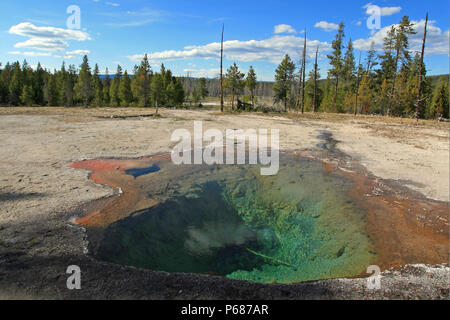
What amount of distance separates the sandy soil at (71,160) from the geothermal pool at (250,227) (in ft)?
2.16

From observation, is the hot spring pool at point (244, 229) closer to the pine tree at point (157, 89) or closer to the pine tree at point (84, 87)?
the pine tree at point (157, 89)

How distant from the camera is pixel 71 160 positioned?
399 inches

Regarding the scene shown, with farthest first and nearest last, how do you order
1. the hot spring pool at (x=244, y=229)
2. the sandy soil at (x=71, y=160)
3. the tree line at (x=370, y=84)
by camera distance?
1. the tree line at (x=370, y=84)
2. the hot spring pool at (x=244, y=229)
3. the sandy soil at (x=71, y=160)

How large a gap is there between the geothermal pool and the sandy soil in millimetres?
658

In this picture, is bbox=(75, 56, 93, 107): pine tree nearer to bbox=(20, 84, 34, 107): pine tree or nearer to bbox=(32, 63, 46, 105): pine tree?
bbox=(20, 84, 34, 107): pine tree

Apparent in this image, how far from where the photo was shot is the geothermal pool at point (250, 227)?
16.5ft

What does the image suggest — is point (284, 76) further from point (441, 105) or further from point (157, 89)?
point (441, 105)

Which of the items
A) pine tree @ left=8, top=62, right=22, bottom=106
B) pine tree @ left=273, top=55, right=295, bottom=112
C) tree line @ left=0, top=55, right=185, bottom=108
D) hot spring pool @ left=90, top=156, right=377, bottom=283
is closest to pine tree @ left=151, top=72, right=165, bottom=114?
tree line @ left=0, top=55, right=185, bottom=108

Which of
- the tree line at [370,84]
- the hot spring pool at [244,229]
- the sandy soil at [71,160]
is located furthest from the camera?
the tree line at [370,84]

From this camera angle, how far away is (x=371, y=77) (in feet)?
156

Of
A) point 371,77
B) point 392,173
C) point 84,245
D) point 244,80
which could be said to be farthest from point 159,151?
point 371,77

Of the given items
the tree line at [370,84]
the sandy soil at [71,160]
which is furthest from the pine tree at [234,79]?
the sandy soil at [71,160]

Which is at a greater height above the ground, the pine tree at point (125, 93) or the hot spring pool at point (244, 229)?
the pine tree at point (125, 93)
